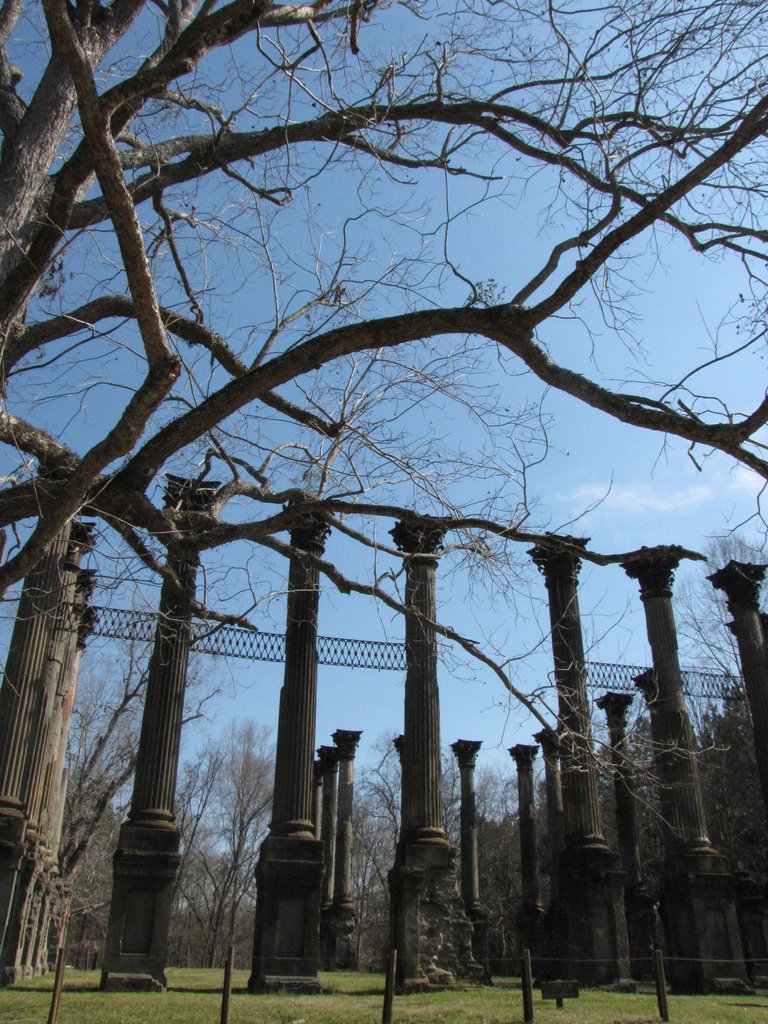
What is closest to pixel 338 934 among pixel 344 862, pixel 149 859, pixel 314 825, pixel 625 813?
pixel 344 862

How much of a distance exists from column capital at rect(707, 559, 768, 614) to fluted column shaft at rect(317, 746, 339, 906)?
14935mm

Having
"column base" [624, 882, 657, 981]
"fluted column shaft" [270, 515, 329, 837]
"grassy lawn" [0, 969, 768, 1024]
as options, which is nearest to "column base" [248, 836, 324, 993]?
"fluted column shaft" [270, 515, 329, 837]

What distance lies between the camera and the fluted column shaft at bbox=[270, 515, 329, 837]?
1455 cm

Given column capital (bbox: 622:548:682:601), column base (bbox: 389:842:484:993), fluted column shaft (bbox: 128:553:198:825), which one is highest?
column capital (bbox: 622:548:682:601)

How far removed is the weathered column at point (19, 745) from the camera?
11.9 metres

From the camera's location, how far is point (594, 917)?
1589 cm

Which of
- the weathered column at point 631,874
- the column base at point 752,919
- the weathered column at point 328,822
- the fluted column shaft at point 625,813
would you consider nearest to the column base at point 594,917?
the weathered column at point 631,874

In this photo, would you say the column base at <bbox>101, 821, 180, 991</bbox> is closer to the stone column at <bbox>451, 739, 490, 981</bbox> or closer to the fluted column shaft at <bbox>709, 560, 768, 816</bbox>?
the fluted column shaft at <bbox>709, 560, 768, 816</bbox>

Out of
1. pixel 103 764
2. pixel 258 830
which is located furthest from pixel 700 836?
pixel 258 830

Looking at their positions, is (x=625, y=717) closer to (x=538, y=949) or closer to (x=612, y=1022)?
(x=538, y=949)

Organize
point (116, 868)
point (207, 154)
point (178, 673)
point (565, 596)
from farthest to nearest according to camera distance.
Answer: point (565, 596)
point (178, 673)
point (116, 868)
point (207, 154)

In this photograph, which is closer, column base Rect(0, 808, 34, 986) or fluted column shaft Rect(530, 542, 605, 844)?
column base Rect(0, 808, 34, 986)

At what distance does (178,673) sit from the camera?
14.3 m

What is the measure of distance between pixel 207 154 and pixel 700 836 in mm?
16277
